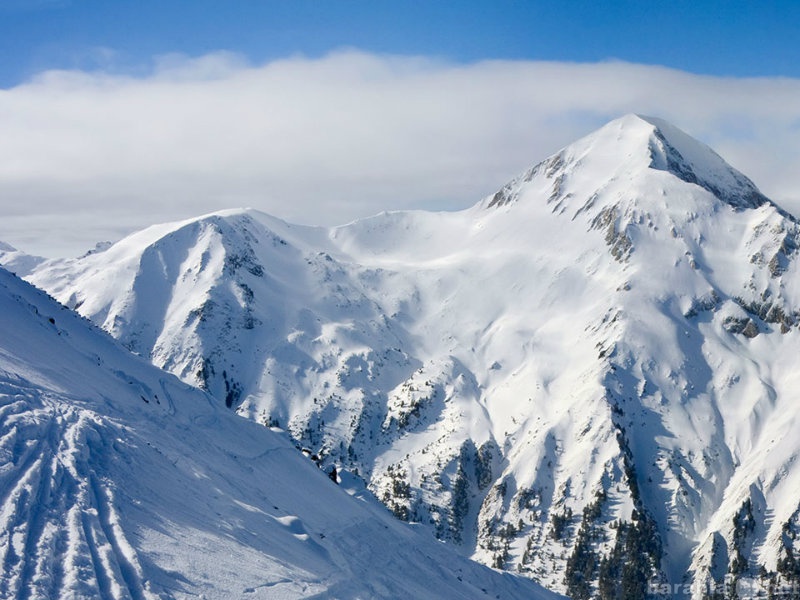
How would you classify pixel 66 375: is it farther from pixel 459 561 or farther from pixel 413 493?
pixel 413 493

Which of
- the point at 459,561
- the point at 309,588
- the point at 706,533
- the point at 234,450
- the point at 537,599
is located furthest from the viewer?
the point at 706,533

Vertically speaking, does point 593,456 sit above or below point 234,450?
above

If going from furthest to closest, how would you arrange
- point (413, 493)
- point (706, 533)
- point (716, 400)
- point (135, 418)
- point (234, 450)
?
point (716, 400) → point (413, 493) → point (706, 533) → point (234, 450) → point (135, 418)

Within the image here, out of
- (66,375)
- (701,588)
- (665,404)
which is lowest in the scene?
(66,375)

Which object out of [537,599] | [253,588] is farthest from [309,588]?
[537,599]

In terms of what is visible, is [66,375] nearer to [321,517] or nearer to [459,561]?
[321,517]

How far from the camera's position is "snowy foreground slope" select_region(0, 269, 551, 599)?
23.0 meters

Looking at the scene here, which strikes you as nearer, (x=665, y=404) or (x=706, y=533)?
(x=706, y=533)

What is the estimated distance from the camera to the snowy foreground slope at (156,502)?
2302 centimetres

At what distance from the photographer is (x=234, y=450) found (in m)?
43.8

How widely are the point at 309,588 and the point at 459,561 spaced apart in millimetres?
27579

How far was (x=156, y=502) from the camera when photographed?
1132 inches

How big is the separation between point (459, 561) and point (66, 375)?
98.8ft

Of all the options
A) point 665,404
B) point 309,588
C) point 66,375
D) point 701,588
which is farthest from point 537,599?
point 665,404
